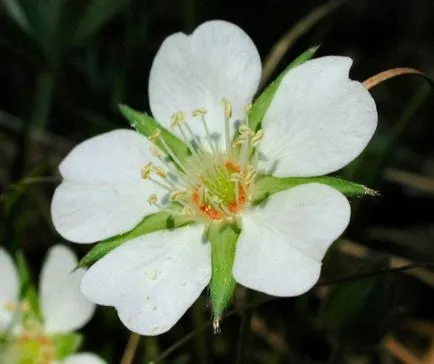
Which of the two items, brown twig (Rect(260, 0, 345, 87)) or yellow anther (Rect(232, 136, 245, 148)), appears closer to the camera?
yellow anther (Rect(232, 136, 245, 148))

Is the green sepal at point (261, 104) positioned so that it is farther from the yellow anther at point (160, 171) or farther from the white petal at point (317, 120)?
the yellow anther at point (160, 171)

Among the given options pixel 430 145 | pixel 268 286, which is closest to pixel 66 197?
pixel 268 286

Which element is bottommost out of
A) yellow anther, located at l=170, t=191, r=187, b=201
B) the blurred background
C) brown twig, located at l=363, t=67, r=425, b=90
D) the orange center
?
the blurred background

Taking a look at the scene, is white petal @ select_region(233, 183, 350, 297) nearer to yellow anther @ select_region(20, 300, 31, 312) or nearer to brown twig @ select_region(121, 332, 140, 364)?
brown twig @ select_region(121, 332, 140, 364)

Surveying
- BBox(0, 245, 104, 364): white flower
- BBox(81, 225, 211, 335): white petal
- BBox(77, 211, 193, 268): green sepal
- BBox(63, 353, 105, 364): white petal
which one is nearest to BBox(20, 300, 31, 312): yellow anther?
BBox(0, 245, 104, 364): white flower

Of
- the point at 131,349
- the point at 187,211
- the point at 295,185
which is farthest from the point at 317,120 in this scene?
the point at 131,349

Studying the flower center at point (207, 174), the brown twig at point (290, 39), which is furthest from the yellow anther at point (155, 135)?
the brown twig at point (290, 39)

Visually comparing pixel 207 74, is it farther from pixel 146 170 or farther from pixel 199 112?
pixel 146 170
